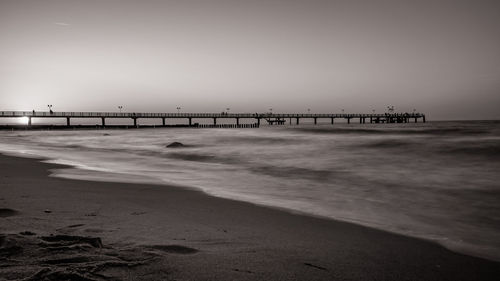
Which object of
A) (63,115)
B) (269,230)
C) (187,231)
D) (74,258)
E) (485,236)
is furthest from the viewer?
(63,115)

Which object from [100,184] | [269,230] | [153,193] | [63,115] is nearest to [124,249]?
[269,230]

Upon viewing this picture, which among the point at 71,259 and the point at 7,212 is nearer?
the point at 71,259

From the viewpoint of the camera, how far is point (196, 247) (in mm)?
2941

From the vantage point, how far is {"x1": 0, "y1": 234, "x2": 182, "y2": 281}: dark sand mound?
2.16 m

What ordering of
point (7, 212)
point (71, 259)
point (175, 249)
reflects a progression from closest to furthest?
1. point (71, 259)
2. point (175, 249)
3. point (7, 212)

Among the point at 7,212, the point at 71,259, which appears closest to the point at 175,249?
the point at 71,259

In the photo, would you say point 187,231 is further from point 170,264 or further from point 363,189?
point 363,189

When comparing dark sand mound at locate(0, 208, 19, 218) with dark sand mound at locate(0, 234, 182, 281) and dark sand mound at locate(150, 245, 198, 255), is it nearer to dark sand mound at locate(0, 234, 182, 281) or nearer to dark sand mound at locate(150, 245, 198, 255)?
dark sand mound at locate(0, 234, 182, 281)

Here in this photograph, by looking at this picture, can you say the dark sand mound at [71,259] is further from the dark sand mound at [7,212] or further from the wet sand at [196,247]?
the dark sand mound at [7,212]

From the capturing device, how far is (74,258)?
7.99 feet

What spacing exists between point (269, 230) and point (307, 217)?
1.02 metres

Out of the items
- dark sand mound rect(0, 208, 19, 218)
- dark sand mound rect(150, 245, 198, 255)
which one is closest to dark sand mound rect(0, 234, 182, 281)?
dark sand mound rect(150, 245, 198, 255)

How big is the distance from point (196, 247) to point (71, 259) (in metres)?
0.93

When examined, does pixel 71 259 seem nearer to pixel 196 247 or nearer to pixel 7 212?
pixel 196 247
